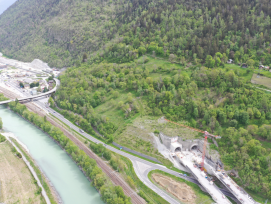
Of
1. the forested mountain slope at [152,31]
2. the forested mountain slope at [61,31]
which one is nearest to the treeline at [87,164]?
the forested mountain slope at [152,31]

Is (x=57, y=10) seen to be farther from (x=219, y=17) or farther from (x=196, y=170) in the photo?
(x=196, y=170)

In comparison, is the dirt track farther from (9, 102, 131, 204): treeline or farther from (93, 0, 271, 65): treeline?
(93, 0, 271, 65): treeline

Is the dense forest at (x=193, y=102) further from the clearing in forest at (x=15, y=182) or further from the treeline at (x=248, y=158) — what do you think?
the clearing in forest at (x=15, y=182)

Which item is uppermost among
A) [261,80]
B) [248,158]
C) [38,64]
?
[38,64]

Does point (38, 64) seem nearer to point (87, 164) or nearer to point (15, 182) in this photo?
point (15, 182)

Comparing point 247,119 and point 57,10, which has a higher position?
point 57,10

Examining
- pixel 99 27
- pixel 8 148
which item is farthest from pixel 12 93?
pixel 99 27

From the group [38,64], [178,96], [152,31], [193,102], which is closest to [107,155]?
[193,102]
